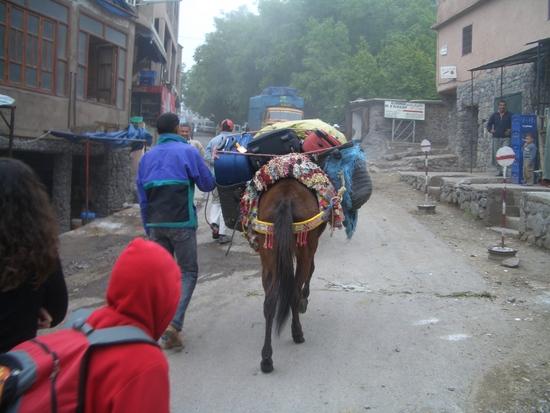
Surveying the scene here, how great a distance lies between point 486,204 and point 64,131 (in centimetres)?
863

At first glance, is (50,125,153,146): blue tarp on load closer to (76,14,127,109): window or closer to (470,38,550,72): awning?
(76,14,127,109): window

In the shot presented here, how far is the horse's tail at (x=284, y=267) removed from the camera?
412 centimetres

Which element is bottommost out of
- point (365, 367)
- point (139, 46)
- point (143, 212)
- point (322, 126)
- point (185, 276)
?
point (365, 367)

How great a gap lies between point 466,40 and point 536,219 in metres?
13.7

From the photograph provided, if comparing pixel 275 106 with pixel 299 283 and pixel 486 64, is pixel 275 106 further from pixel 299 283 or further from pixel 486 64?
pixel 299 283

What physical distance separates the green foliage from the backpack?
27912mm

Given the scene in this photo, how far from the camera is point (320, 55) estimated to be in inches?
1243

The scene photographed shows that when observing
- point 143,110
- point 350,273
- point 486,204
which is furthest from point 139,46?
point 350,273

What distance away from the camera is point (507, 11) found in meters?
16.7

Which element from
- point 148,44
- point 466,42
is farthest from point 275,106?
point 466,42

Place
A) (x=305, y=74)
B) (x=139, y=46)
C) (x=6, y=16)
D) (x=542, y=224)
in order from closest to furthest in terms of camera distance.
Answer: (x=542, y=224), (x=6, y=16), (x=139, y=46), (x=305, y=74)

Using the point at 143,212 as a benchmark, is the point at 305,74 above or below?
above

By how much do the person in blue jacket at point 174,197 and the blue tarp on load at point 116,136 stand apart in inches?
274

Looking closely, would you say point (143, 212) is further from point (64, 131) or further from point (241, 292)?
point (64, 131)
